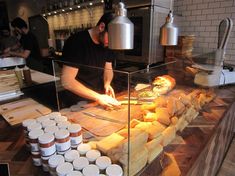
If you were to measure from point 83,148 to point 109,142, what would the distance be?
114 millimetres

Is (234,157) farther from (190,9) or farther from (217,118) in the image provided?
(190,9)

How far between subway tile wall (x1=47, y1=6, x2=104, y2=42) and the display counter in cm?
314

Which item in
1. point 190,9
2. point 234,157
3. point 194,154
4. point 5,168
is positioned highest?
point 190,9

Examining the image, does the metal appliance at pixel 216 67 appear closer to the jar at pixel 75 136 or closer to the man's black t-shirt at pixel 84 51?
the man's black t-shirt at pixel 84 51

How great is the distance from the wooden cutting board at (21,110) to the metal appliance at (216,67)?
4.09ft

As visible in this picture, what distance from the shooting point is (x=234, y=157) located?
2189mm

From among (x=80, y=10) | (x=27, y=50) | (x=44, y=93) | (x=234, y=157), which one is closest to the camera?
(x=44, y=93)

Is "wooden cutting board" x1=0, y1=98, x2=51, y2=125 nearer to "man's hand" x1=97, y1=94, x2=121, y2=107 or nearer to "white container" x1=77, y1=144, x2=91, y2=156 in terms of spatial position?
"man's hand" x1=97, y1=94, x2=121, y2=107

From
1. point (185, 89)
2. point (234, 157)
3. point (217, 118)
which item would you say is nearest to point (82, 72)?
point (185, 89)

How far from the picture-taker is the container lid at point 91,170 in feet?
2.19

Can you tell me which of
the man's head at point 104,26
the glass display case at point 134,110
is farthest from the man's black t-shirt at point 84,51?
the glass display case at point 134,110

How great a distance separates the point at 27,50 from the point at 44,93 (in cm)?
191

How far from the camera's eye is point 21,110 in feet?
4.37

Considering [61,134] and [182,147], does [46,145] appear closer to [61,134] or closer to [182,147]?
[61,134]
